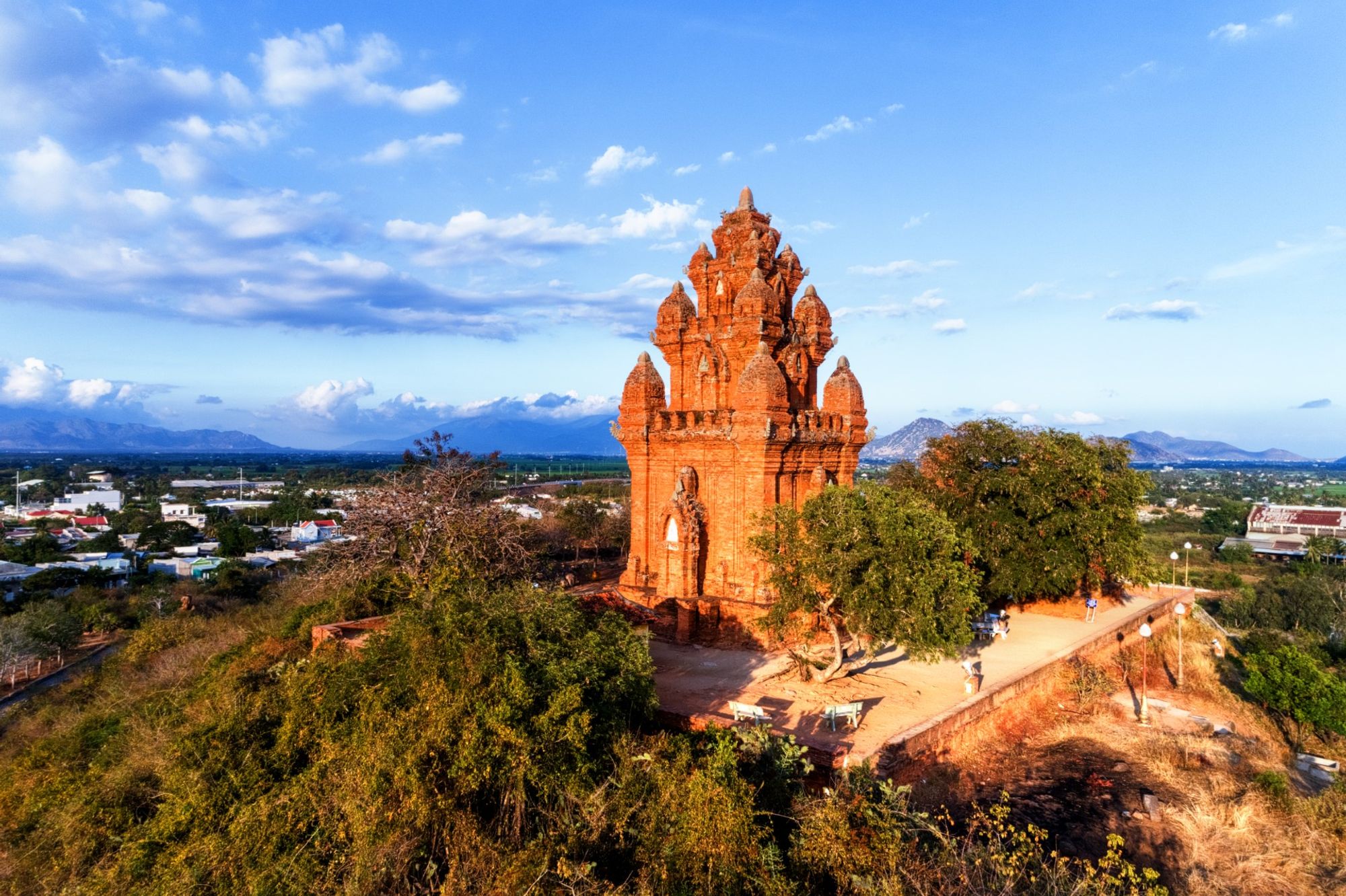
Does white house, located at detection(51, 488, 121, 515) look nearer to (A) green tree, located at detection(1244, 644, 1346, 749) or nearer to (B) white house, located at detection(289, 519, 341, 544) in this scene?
(B) white house, located at detection(289, 519, 341, 544)

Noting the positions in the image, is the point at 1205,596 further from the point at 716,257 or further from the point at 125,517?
the point at 125,517

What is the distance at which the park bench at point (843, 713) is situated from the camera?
12.6 meters

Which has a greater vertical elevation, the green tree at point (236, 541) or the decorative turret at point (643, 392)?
the decorative turret at point (643, 392)

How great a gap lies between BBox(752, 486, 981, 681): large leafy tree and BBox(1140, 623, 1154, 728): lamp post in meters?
5.37

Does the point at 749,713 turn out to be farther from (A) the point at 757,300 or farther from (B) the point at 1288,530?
(B) the point at 1288,530

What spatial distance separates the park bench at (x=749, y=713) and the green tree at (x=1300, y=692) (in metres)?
14.9

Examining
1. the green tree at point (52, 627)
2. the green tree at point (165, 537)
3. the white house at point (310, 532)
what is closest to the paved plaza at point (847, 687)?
the green tree at point (52, 627)

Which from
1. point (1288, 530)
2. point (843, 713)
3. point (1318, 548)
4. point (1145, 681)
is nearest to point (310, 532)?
point (843, 713)

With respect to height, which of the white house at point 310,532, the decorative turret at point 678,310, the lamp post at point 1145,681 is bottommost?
the white house at point 310,532

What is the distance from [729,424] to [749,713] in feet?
27.0

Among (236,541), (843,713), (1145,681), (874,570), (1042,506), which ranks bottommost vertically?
(236,541)

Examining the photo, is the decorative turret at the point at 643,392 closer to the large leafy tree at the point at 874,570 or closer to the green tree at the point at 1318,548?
the large leafy tree at the point at 874,570

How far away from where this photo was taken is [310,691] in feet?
33.7

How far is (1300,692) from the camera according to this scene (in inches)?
711
